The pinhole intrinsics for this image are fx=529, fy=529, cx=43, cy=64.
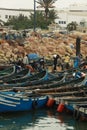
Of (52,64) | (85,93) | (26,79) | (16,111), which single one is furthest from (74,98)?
(52,64)

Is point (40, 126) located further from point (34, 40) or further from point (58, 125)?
point (34, 40)

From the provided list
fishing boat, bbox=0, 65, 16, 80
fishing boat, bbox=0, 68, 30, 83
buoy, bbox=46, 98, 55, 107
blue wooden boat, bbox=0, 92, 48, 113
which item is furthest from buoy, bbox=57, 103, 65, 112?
fishing boat, bbox=0, 65, 16, 80

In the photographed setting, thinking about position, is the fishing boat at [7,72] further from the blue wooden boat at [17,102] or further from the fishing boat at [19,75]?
the blue wooden boat at [17,102]

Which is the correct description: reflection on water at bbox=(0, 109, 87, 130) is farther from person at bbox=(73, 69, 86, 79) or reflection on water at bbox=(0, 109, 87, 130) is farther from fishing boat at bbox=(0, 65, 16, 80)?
fishing boat at bbox=(0, 65, 16, 80)

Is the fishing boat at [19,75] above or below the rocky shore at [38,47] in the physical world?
above

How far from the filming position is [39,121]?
30062mm

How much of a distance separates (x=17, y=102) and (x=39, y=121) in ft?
5.62

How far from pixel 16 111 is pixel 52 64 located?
18.1 m

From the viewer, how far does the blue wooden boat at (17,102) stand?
30.1 m

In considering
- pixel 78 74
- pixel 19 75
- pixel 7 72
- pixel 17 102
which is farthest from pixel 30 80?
pixel 17 102

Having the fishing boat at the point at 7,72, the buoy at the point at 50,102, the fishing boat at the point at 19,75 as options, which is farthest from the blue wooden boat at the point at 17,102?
the fishing boat at the point at 7,72

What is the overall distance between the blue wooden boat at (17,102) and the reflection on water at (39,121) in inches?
14.8

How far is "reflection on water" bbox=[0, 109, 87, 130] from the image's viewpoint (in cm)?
2873

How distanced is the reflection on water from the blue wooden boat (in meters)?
0.38
